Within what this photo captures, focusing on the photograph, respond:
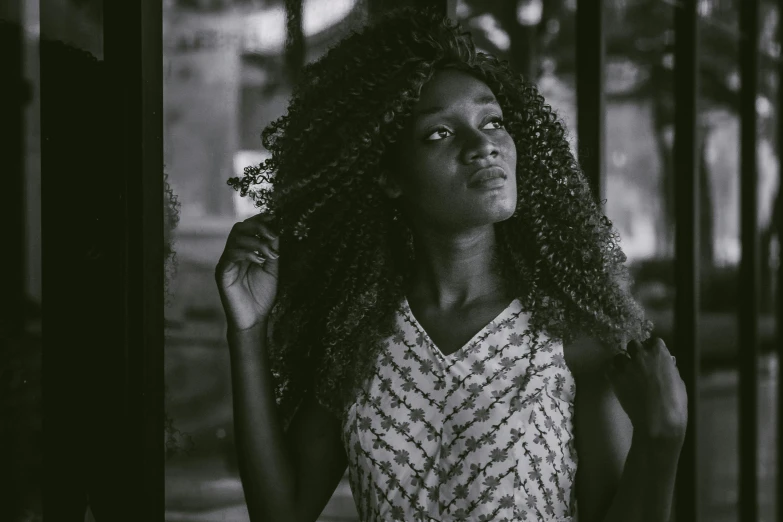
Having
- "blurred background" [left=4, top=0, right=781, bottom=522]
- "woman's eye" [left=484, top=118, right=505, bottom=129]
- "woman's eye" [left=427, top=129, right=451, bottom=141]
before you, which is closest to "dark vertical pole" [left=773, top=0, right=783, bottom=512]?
"blurred background" [left=4, top=0, right=781, bottom=522]

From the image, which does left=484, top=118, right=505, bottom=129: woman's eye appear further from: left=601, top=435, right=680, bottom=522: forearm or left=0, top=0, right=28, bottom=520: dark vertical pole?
left=0, top=0, right=28, bottom=520: dark vertical pole

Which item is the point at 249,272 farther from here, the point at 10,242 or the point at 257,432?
the point at 10,242

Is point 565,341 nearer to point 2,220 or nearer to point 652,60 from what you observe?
point 2,220

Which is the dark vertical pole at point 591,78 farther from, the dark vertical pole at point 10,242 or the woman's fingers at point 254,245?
the dark vertical pole at point 10,242

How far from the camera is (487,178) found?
176 centimetres

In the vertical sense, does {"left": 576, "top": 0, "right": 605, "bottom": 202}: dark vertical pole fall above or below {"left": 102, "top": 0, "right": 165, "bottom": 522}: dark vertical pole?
above

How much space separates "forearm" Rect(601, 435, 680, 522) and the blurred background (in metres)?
0.86

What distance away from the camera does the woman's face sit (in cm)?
177

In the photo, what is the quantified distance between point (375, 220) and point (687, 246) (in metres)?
1.93

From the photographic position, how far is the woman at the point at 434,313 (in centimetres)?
174

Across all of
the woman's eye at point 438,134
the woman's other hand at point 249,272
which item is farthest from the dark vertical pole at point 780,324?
the woman's other hand at point 249,272

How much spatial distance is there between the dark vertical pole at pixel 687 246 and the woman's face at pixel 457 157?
192cm

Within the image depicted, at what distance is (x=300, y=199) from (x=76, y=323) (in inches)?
21.7

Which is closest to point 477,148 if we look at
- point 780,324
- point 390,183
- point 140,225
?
point 390,183
